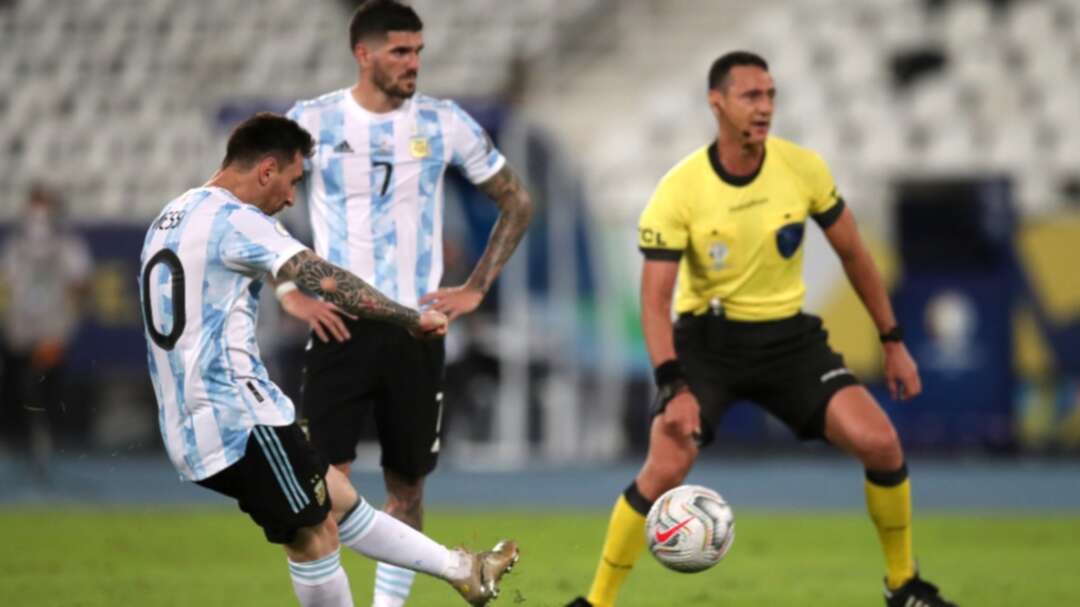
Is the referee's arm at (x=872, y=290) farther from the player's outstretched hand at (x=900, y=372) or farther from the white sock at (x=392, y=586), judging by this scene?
the white sock at (x=392, y=586)

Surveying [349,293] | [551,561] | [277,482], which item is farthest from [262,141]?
[551,561]

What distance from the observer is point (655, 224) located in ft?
23.8

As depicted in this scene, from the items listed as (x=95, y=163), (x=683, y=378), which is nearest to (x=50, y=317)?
(x=95, y=163)

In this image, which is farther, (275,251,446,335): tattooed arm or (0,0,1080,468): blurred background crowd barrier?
(0,0,1080,468): blurred background crowd barrier

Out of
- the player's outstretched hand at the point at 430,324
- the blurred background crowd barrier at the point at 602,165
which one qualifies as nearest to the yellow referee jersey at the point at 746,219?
the player's outstretched hand at the point at 430,324

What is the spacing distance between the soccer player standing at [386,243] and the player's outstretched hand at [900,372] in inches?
68.4

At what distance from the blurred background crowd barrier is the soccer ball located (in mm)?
9245

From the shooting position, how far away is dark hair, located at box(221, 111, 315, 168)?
20.0 feet

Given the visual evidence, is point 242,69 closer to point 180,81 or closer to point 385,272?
point 180,81

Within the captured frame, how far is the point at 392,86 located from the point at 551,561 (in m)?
3.69

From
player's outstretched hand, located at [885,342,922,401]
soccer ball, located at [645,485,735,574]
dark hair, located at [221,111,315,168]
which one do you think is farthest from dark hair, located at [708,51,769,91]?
dark hair, located at [221,111,315,168]

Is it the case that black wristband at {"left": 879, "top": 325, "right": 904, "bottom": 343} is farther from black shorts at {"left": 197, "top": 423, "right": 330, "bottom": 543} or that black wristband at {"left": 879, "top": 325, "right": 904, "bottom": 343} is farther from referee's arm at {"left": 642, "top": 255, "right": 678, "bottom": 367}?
black shorts at {"left": 197, "top": 423, "right": 330, "bottom": 543}

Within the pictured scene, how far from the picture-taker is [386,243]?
7211 mm

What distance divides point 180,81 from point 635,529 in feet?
52.7
